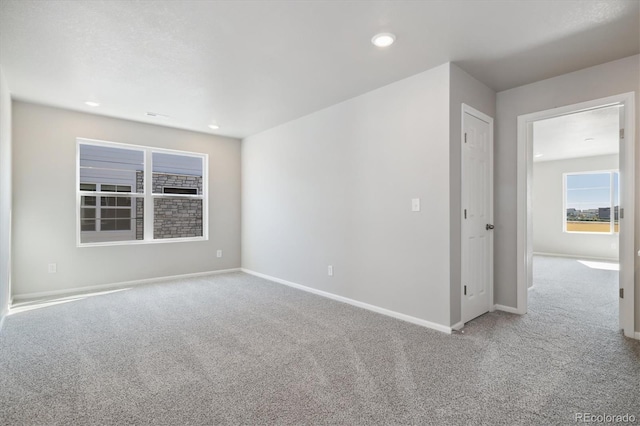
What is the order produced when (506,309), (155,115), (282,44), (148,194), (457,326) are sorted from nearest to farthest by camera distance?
(282,44) < (457,326) < (506,309) < (155,115) < (148,194)

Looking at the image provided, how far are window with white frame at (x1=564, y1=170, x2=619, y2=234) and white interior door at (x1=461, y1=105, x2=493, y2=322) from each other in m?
6.28

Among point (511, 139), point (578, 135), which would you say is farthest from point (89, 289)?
point (578, 135)

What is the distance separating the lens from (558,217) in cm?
827

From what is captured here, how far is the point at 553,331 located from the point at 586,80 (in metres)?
2.44

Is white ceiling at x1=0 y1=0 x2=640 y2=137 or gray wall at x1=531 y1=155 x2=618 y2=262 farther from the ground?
white ceiling at x1=0 y1=0 x2=640 y2=137

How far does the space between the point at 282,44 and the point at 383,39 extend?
834mm

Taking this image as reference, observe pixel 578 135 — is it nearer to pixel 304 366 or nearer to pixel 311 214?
pixel 311 214

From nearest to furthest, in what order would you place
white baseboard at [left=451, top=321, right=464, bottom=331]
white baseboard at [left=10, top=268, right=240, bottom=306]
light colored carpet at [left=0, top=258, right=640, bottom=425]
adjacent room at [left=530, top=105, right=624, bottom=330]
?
light colored carpet at [left=0, top=258, right=640, bottom=425] → white baseboard at [left=451, top=321, right=464, bottom=331] → white baseboard at [left=10, top=268, right=240, bottom=306] → adjacent room at [left=530, top=105, right=624, bottom=330]

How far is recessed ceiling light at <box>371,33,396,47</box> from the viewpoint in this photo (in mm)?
2516

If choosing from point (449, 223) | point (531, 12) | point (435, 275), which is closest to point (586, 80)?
point (531, 12)

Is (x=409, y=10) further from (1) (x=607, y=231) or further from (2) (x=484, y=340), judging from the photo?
(1) (x=607, y=231)

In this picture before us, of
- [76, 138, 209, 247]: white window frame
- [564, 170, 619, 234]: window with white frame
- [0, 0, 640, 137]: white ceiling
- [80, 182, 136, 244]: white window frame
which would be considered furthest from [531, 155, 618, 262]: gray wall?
[80, 182, 136, 244]: white window frame

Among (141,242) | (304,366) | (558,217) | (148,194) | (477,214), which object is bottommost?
(304,366)

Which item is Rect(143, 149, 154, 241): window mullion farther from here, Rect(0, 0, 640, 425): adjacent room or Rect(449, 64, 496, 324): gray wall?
Rect(449, 64, 496, 324): gray wall
